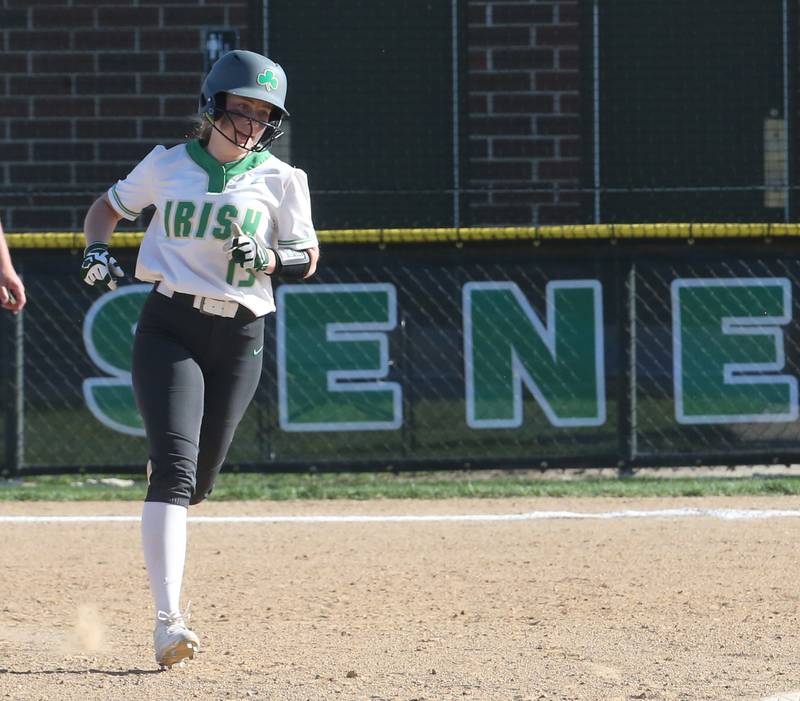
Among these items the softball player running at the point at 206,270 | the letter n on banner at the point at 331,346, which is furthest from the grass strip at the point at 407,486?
the softball player running at the point at 206,270

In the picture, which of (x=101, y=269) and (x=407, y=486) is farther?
(x=407, y=486)

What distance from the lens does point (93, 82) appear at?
11680 millimetres

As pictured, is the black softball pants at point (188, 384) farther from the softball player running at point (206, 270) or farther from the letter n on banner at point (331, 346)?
the letter n on banner at point (331, 346)

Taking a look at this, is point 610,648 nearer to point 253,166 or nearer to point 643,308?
point 253,166

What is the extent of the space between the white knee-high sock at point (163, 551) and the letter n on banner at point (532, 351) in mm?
4120

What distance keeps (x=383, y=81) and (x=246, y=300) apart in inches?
295

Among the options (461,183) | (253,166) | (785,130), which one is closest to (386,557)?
(253,166)

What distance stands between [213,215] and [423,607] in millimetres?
1674

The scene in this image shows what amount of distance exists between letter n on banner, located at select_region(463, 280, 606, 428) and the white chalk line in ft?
3.08

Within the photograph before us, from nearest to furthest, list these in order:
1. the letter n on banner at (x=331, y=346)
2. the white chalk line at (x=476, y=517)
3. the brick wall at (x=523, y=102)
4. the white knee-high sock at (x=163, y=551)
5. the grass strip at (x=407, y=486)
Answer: the white knee-high sock at (x=163, y=551), the white chalk line at (x=476, y=517), the grass strip at (x=407, y=486), the letter n on banner at (x=331, y=346), the brick wall at (x=523, y=102)

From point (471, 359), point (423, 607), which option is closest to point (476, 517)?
point (471, 359)

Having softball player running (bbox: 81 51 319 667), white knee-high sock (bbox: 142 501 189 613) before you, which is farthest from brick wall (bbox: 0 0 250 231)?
white knee-high sock (bbox: 142 501 189 613)

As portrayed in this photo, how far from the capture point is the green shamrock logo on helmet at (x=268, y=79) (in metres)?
4.57

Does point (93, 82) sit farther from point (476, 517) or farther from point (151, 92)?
point (476, 517)
